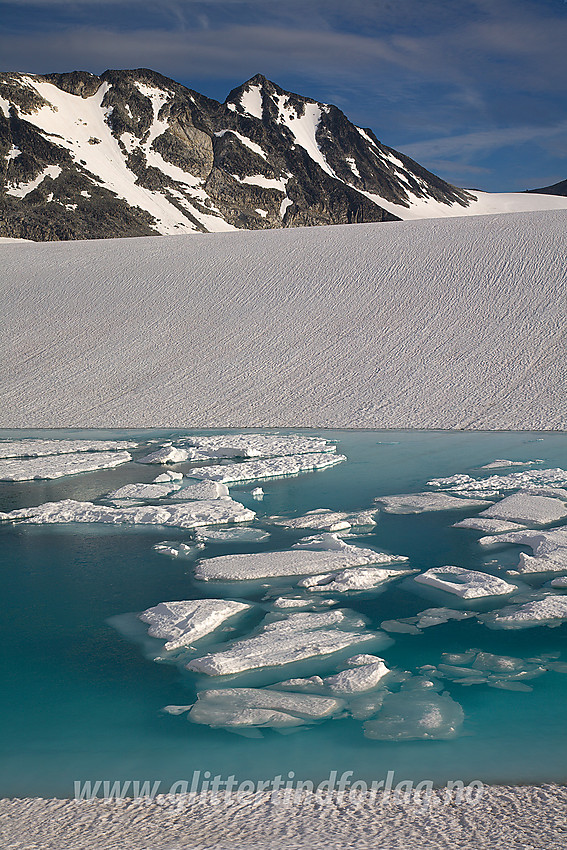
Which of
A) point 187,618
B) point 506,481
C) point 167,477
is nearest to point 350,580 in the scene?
point 187,618

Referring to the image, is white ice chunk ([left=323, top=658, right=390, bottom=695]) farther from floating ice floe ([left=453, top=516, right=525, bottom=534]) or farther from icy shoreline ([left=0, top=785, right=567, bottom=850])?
floating ice floe ([left=453, top=516, right=525, bottom=534])

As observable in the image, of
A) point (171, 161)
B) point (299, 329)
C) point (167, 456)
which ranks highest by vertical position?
point (171, 161)

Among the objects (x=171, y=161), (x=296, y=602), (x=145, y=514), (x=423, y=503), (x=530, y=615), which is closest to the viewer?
(x=530, y=615)

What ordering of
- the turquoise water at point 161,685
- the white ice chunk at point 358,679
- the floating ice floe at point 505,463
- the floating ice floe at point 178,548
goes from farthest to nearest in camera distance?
1. the floating ice floe at point 505,463
2. the floating ice floe at point 178,548
3. the white ice chunk at point 358,679
4. the turquoise water at point 161,685

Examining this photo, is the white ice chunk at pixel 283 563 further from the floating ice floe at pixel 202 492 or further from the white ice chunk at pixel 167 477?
the white ice chunk at pixel 167 477

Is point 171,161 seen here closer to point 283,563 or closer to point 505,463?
point 505,463

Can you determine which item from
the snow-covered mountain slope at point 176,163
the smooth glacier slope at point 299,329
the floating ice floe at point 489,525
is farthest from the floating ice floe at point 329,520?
the snow-covered mountain slope at point 176,163
